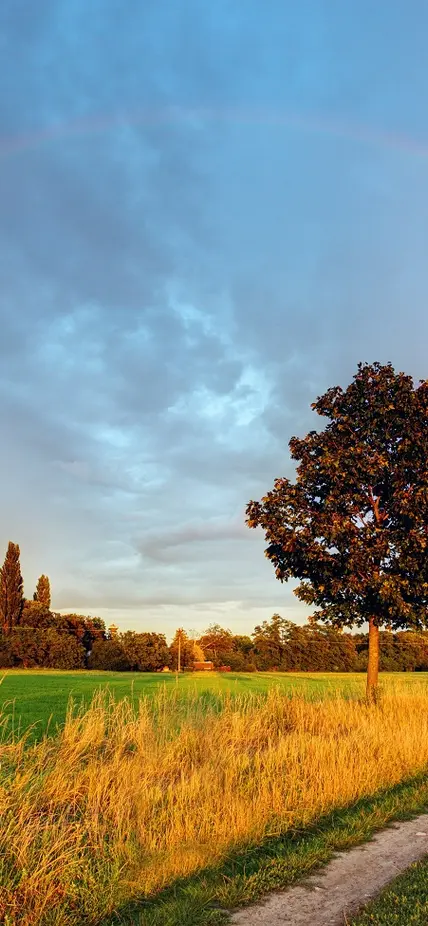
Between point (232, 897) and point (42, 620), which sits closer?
point (232, 897)

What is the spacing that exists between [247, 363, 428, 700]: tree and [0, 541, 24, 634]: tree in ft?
195

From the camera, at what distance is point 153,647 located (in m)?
63.0

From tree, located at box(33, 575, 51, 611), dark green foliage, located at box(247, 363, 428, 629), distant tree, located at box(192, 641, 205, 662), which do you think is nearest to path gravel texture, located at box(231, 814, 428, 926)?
dark green foliage, located at box(247, 363, 428, 629)

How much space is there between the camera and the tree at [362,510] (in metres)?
14.7

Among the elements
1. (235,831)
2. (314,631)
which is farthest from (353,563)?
(314,631)

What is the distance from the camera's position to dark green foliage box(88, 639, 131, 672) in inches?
2458

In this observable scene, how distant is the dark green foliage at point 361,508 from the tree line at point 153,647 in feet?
149

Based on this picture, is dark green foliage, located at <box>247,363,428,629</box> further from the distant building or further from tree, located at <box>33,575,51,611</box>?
tree, located at <box>33,575,51,611</box>

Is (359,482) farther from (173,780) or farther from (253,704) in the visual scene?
(173,780)

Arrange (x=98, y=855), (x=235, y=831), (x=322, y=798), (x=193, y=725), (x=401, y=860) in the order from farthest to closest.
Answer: (x=193, y=725) → (x=322, y=798) → (x=235, y=831) → (x=401, y=860) → (x=98, y=855)

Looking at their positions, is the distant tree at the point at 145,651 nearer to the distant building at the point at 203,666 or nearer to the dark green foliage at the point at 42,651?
the distant building at the point at 203,666

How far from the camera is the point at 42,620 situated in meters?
70.1

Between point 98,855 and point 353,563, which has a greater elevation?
point 353,563

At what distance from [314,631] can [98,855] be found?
68.7 metres
